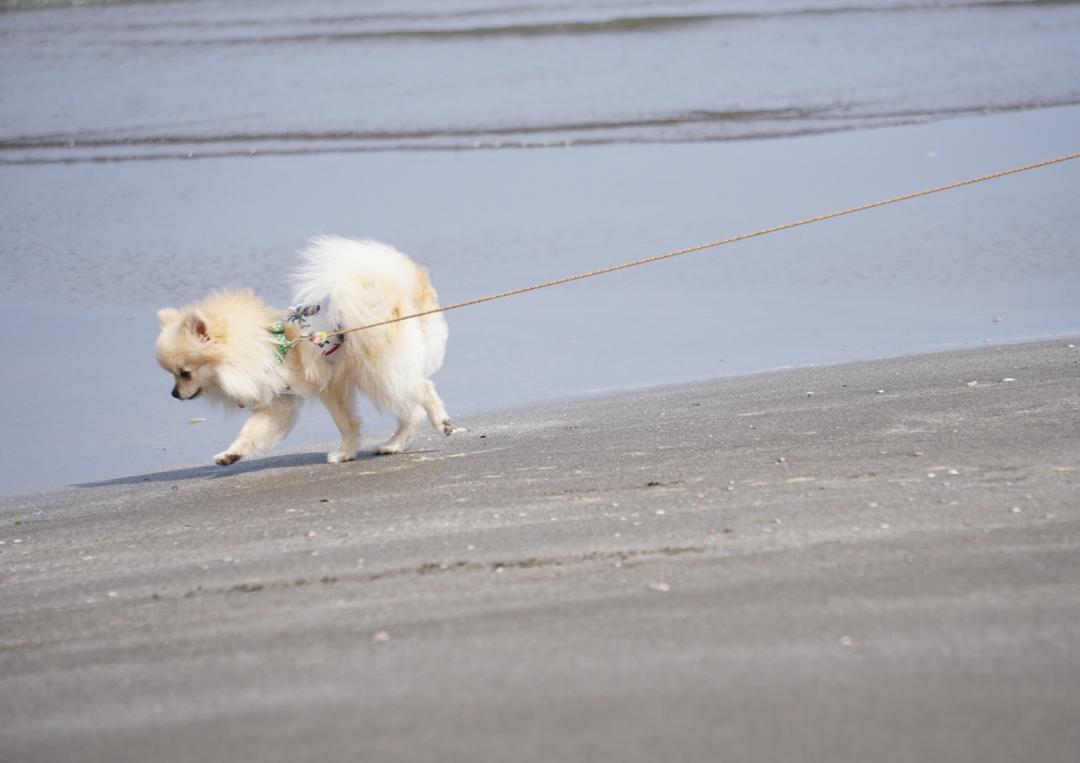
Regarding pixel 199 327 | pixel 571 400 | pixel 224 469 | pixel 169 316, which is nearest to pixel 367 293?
pixel 199 327

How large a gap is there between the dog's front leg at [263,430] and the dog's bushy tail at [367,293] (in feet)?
1.75

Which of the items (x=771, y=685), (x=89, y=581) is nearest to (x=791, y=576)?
(x=771, y=685)

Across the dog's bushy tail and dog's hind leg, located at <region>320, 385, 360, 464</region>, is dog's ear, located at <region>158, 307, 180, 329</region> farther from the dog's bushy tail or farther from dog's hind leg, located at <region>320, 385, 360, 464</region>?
dog's hind leg, located at <region>320, 385, 360, 464</region>

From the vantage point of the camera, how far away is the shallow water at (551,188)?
834cm

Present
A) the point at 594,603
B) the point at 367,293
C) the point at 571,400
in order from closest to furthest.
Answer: the point at 594,603 → the point at 367,293 → the point at 571,400

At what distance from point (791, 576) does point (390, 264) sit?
123 inches

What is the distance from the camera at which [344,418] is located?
6.66 metres

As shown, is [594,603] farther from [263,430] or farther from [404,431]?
[263,430]

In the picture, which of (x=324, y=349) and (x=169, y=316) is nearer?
(x=324, y=349)

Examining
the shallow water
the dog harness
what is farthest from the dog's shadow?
the dog harness

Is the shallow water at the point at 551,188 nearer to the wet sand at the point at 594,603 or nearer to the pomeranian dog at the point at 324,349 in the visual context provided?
the pomeranian dog at the point at 324,349

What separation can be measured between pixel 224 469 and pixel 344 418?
0.65m

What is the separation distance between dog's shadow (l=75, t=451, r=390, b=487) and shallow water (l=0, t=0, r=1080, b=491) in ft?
0.83

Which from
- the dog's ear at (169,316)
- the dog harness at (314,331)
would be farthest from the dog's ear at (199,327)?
the dog harness at (314,331)
